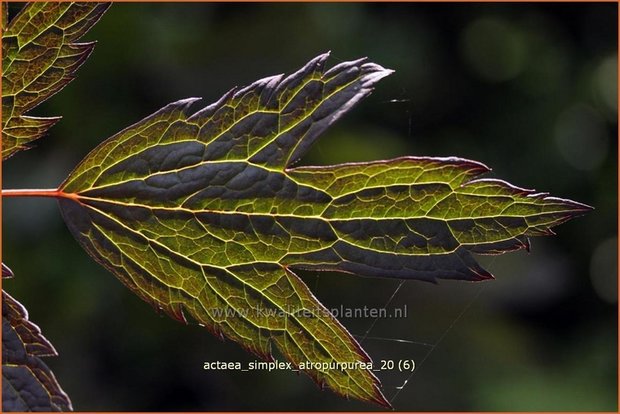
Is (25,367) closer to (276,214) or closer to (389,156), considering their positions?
(276,214)

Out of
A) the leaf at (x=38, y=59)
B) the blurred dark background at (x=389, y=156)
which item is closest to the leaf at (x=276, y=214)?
the leaf at (x=38, y=59)

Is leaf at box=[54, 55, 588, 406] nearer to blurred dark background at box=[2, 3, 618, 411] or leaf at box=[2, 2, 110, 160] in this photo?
leaf at box=[2, 2, 110, 160]

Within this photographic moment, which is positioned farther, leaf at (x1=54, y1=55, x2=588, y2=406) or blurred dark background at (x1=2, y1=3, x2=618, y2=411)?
blurred dark background at (x1=2, y1=3, x2=618, y2=411)

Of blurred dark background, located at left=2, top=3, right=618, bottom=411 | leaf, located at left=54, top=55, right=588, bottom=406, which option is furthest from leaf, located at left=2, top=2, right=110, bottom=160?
blurred dark background, located at left=2, top=3, right=618, bottom=411

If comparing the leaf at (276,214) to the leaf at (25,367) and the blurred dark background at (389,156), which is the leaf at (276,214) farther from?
the blurred dark background at (389,156)

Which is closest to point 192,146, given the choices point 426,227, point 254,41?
point 426,227

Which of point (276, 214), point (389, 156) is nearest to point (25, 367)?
point (276, 214)

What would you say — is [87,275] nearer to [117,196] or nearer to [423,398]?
[423,398]
